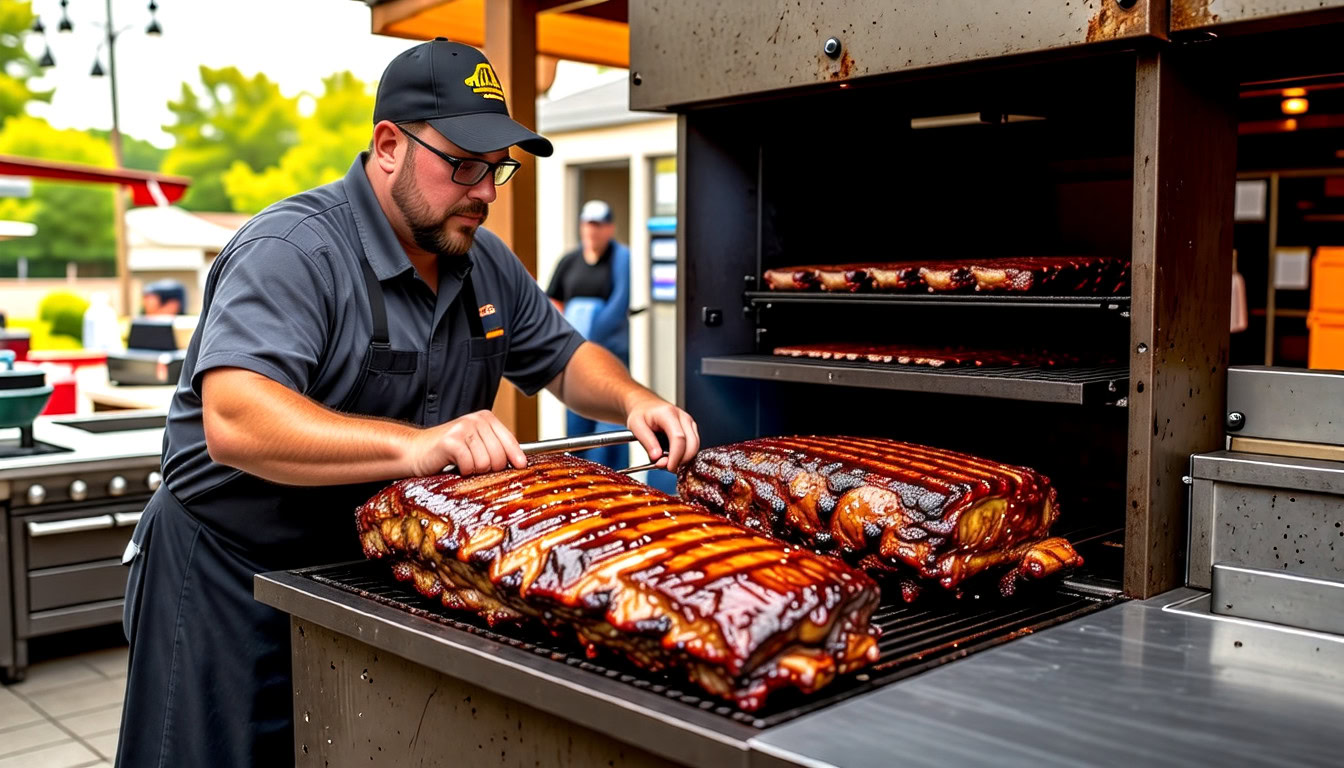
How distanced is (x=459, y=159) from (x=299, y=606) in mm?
958

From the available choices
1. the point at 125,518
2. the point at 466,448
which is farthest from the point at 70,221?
the point at 466,448

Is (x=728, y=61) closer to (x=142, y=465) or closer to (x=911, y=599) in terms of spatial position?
(x=911, y=599)

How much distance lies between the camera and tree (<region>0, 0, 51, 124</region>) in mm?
34250

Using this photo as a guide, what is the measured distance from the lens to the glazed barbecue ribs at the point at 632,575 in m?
1.50

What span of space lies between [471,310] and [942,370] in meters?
1.08

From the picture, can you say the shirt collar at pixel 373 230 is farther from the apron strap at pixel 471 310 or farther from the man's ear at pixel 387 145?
the apron strap at pixel 471 310

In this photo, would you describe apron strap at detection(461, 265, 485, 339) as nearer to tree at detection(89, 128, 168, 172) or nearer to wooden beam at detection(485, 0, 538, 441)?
wooden beam at detection(485, 0, 538, 441)

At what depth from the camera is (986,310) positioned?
9.71ft

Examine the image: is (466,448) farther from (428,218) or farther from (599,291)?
(599,291)

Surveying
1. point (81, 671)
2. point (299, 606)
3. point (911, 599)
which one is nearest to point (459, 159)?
point (299, 606)

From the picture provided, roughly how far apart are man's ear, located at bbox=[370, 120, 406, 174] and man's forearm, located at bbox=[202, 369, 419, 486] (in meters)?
0.62

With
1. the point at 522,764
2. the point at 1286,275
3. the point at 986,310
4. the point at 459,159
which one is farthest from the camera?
the point at 1286,275

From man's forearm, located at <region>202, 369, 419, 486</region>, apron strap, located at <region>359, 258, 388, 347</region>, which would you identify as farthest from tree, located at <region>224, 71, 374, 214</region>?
man's forearm, located at <region>202, 369, 419, 486</region>

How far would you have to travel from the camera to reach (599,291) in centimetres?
838
